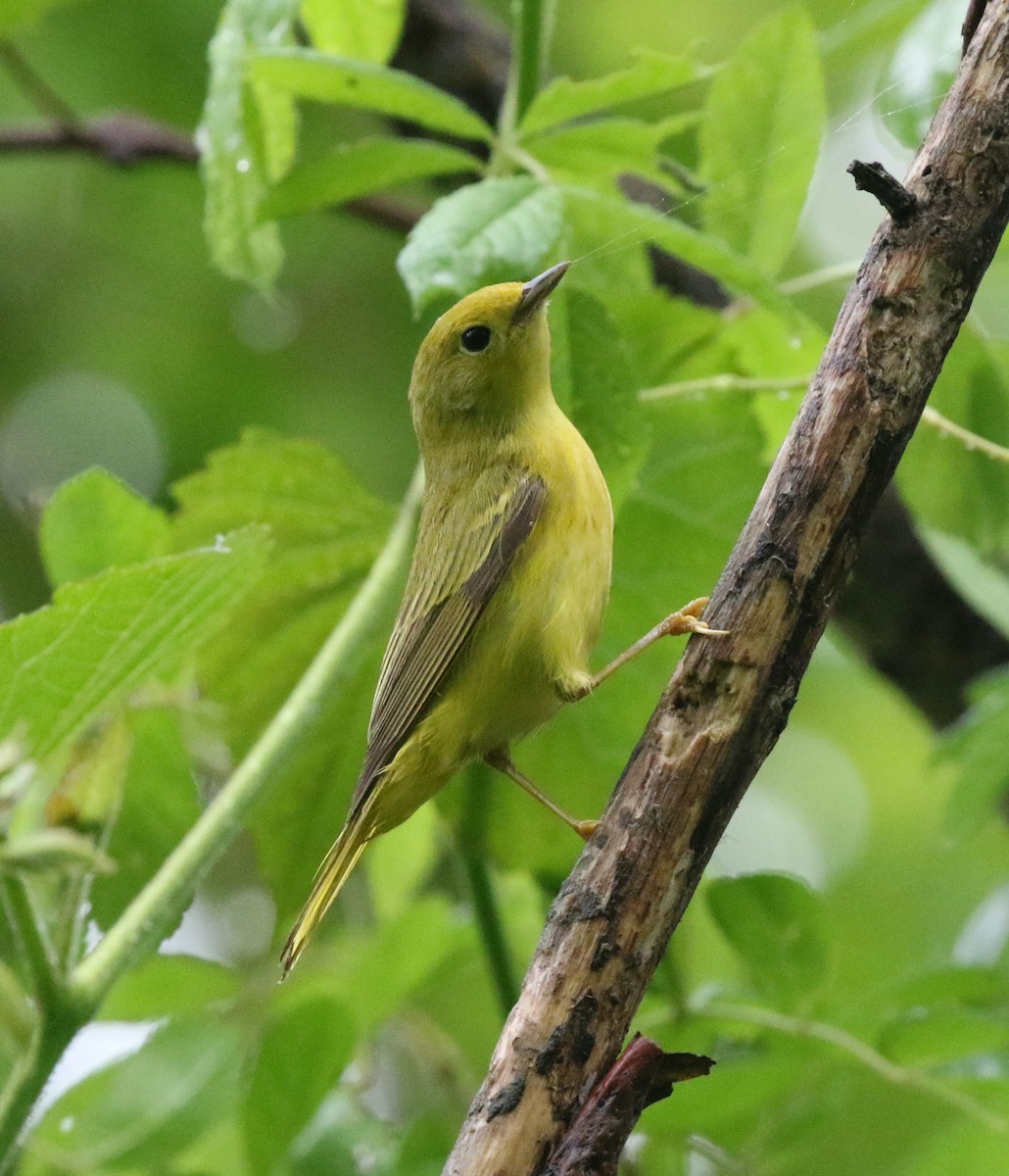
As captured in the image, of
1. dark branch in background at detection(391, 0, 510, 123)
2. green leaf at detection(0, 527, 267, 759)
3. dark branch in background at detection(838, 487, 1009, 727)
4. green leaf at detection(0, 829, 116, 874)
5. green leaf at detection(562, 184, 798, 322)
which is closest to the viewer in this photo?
green leaf at detection(0, 829, 116, 874)

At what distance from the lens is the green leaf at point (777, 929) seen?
2.76m

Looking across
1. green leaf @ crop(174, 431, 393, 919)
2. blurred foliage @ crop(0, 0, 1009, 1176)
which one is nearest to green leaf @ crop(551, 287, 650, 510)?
blurred foliage @ crop(0, 0, 1009, 1176)

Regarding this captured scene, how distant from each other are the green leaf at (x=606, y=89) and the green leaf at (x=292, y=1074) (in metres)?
1.69

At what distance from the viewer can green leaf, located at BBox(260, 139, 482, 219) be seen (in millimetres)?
2543

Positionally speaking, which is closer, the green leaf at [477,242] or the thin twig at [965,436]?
the green leaf at [477,242]

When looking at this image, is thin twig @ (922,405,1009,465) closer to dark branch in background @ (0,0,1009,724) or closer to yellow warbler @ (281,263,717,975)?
yellow warbler @ (281,263,717,975)

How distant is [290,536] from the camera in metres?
3.21

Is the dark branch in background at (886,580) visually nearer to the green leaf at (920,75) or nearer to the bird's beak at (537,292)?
the bird's beak at (537,292)

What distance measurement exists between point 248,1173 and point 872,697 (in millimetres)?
4906

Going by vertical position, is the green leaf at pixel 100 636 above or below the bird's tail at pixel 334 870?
below

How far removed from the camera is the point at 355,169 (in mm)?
2561

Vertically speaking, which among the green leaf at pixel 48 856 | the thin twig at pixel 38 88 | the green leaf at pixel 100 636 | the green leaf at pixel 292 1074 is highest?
the thin twig at pixel 38 88

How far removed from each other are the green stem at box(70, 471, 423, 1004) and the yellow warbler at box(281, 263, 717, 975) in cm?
15

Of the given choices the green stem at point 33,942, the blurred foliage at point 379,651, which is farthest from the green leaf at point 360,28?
the green stem at point 33,942
